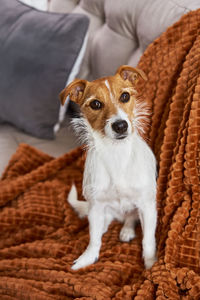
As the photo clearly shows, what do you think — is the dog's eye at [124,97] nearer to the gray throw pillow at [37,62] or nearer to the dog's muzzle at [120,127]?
the dog's muzzle at [120,127]

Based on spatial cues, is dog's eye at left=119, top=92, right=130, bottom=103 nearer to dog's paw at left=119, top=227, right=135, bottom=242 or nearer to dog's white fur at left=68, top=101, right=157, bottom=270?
dog's white fur at left=68, top=101, right=157, bottom=270

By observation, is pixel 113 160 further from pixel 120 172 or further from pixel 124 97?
pixel 124 97

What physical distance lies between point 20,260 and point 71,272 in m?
0.18

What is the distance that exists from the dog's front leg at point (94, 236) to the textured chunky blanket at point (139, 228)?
0.03 m

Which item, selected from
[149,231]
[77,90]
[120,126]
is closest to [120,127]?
[120,126]

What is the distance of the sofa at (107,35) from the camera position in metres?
1.30

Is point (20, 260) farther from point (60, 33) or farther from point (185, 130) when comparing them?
point (60, 33)

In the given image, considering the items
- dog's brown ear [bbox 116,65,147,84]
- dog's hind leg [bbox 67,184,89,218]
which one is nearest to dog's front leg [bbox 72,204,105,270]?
Answer: dog's hind leg [bbox 67,184,89,218]

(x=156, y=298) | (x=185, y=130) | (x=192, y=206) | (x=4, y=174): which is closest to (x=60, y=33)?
(x=4, y=174)

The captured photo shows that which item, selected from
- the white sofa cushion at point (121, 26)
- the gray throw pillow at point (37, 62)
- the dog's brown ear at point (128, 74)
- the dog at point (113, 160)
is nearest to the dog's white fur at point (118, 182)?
the dog at point (113, 160)

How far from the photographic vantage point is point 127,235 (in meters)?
1.14

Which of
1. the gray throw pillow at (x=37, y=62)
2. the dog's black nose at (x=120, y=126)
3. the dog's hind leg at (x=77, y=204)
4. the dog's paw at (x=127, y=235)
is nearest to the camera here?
the dog's black nose at (x=120, y=126)

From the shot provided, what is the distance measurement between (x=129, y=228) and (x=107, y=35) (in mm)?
991

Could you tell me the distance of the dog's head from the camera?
3.07 feet
